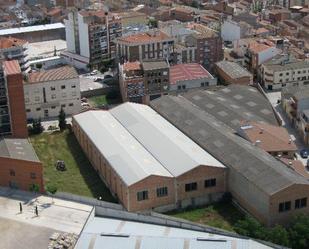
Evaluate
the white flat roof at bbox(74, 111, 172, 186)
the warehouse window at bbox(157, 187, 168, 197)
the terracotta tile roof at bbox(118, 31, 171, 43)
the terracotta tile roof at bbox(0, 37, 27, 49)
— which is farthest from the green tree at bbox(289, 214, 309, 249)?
the terracotta tile roof at bbox(0, 37, 27, 49)

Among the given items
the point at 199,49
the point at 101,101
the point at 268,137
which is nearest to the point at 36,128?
the point at 101,101

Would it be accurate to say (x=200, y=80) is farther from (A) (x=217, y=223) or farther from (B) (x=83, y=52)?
(A) (x=217, y=223)

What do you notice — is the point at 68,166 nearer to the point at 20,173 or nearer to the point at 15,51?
the point at 20,173

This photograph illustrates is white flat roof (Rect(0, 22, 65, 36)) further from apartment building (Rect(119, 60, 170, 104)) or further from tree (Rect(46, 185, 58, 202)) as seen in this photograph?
tree (Rect(46, 185, 58, 202))

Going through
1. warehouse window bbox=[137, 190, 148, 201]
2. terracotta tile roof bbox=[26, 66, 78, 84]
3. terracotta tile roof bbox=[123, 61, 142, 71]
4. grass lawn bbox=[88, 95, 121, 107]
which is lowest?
grass lawn bbox=[88, 95, 121, 107]

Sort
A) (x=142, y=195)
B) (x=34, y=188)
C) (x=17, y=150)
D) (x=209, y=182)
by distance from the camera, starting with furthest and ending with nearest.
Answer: (x=17, y=150)
(x=34, y=188)
(x=209, y=182)
(x=142, y=195)

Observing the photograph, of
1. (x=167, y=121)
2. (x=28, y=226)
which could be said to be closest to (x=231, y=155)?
(x=167, y=121)

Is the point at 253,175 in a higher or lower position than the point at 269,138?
higher
